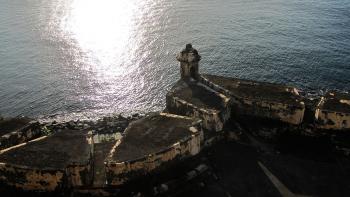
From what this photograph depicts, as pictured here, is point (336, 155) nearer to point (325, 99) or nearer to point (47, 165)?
point (325, 99)

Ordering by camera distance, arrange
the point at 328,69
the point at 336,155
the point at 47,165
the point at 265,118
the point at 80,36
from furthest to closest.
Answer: the point at 80,36
the point at 328,69
the point at 265,118
the point at 336,155
the point at 47,165

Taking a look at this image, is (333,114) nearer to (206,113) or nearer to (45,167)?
(206,113)

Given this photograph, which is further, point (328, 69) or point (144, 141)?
point (328, 69)

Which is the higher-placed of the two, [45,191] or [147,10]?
[147,10]

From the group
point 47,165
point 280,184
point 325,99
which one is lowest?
point 280,184

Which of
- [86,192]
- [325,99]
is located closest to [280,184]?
[325,99]

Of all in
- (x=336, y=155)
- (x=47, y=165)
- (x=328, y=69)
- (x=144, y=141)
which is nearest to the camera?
(x=47, y=165)
